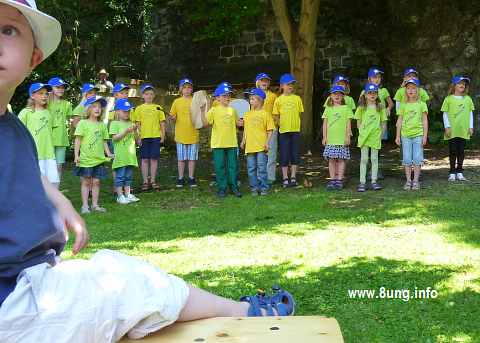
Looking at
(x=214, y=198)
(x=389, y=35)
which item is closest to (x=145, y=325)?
(x=214, y=198)

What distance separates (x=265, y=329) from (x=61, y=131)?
7.77m

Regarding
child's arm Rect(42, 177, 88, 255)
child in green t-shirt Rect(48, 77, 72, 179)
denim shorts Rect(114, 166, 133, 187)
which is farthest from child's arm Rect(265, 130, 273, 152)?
child's arm Rect(42, 177, 88, 255)

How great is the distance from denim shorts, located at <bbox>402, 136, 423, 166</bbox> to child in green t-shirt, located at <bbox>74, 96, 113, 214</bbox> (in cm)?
424

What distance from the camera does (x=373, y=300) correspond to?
169 inches

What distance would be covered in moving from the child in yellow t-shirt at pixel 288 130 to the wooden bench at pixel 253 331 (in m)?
7.71

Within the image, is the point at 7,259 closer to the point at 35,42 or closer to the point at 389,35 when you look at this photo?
the point at 35,42

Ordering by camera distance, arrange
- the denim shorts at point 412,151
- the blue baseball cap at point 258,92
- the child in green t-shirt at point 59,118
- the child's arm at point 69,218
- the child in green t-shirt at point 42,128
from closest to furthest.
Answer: the child's arm at point 69,218 → the child in green t-shirt at point 42,128 → the denim shorts at point 412,151 → the child in green t-shirt at point 59,118 → the blue baseball cap at point 258,92

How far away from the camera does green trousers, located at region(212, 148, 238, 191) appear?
369 inches

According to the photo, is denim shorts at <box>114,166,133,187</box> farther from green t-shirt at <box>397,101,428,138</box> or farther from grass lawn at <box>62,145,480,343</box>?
green t-shirt at <box>397,101,428,138</box>

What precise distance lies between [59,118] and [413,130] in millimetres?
5131

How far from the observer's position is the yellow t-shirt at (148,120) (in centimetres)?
1012

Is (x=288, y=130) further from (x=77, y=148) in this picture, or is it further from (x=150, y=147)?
(x=77, y=148)

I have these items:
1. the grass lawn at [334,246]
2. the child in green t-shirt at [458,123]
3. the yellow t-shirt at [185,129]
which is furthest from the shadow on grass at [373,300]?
the yellow t-shirt at [185,129]

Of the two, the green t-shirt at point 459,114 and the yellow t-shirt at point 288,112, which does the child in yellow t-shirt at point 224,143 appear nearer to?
the yellow t-shirt at point 288,112
